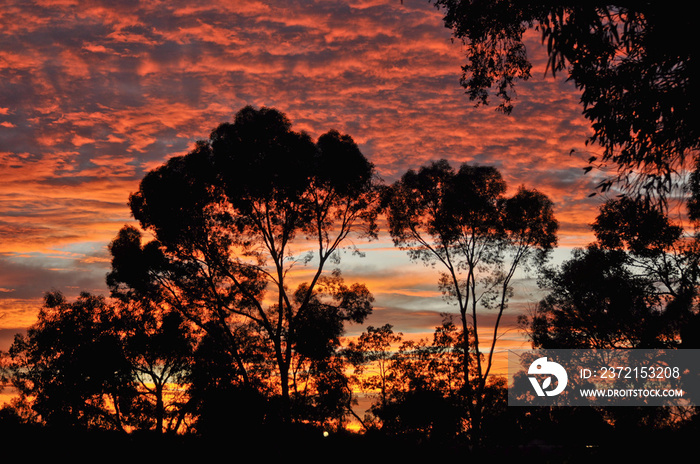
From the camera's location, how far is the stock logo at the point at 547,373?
27.0m

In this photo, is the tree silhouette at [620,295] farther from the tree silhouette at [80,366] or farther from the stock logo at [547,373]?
the tree silhouette at [80,366]

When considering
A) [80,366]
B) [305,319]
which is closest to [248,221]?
[305,319]

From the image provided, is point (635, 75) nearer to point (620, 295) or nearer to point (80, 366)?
point (620, 295)

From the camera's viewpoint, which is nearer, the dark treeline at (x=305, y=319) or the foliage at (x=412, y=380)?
the dark treeline at (x=305, y=319)

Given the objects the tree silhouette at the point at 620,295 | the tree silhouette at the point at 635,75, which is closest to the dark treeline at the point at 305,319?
the tree silhouette at the point at 620,295

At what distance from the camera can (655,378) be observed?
75.2ft

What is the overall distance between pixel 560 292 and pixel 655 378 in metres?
6.17

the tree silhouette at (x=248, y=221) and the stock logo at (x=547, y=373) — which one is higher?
the tree silhouette at (x=248, y=221)

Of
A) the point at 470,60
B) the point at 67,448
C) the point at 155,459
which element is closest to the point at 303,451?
the point at 155,459

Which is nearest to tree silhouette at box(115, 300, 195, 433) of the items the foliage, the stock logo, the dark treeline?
the dark treeline

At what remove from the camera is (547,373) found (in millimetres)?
27984

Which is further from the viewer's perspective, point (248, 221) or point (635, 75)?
point (248, 221)

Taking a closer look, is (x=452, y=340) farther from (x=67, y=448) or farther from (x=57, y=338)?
(x=57, y=338)

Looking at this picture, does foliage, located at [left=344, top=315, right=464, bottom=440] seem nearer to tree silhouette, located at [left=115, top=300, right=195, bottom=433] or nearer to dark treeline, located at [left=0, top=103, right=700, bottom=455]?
dark treeline, located at [left=0, top=103, right=700, bottom=455]
